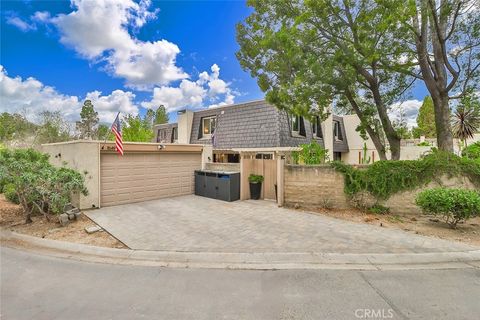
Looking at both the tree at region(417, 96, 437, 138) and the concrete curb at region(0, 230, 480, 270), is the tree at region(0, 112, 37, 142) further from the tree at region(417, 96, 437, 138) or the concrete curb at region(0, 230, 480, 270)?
the tree at region(417, 96, 437, 138)

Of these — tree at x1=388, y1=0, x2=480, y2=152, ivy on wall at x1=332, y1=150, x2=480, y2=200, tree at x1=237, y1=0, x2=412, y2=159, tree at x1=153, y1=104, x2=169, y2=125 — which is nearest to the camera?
ivy on wall at x1=332, y1=150, x2=480, y2=200

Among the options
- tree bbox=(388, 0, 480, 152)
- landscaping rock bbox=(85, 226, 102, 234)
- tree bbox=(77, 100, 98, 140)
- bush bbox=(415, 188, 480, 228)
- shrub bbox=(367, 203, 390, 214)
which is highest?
tree bbox=(77, 100, 98, 140)

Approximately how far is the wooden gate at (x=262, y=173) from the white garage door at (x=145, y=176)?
2856 mm

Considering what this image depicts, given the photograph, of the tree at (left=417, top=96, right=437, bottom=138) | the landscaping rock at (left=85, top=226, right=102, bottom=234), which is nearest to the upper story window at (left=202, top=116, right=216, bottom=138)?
the landscaping rock at (left=85, top=226, right=102, bottom=234)

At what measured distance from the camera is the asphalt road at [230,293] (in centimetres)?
299

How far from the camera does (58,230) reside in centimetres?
635

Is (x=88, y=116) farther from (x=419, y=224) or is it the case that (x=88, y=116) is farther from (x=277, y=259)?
(x=419, y=224)

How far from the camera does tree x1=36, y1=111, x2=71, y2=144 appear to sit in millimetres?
23312

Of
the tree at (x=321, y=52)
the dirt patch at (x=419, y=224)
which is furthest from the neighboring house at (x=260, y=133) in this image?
the dirt patch at (x=419, y=224)

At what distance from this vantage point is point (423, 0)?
7.21 m

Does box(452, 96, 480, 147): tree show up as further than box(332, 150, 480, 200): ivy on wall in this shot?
Yes

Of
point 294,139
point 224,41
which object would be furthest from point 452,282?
point 224,41

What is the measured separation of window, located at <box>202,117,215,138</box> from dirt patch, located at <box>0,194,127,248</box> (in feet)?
34.6

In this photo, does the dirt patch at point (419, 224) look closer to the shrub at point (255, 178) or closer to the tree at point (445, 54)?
the shrub at point (255, 178)
